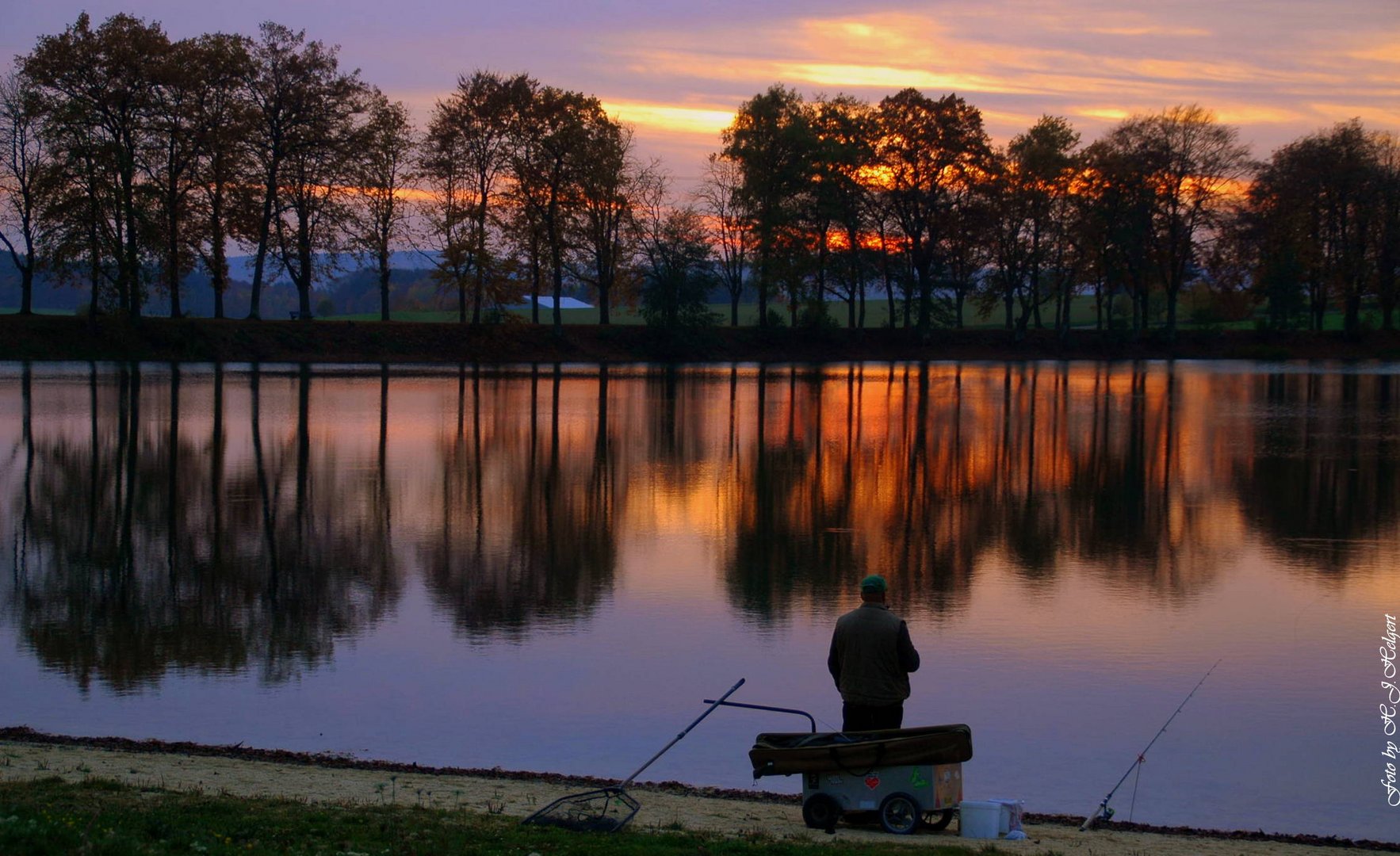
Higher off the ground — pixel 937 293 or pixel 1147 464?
pixel 937 293

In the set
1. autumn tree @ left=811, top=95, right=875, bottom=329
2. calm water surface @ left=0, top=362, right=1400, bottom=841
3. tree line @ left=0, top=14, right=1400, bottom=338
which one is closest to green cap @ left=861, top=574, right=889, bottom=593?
calm water surface @ left=0, top=362, right=1400, bottom=841

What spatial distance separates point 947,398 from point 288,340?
114ft

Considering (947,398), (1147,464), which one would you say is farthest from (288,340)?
(1147,464)

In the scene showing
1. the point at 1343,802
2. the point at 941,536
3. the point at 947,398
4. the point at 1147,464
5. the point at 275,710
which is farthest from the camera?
the point at 947,398

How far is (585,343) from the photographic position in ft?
246

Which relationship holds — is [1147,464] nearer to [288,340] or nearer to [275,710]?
[275,710]

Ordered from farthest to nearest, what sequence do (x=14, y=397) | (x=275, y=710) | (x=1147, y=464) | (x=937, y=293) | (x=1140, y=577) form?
(x=937, y=293)
(x=14, y=397)
(x=1147, y=464)
(x=1140, y=577)
(x=275, y=710)

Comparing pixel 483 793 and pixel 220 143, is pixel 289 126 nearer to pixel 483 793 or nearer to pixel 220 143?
pixel 220 143

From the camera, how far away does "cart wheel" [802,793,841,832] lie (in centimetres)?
812

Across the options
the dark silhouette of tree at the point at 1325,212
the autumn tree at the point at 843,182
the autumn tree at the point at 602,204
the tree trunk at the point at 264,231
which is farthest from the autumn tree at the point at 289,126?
the dark silhouette of tree at the point at 1325,212

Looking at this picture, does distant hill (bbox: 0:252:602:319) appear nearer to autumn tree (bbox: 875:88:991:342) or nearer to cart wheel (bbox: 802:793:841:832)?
autumn tree (bbox: 875:88:991:342)

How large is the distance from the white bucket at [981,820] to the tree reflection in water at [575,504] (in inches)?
253

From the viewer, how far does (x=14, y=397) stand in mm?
41000

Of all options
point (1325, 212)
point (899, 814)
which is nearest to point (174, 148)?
point (899, 814)
